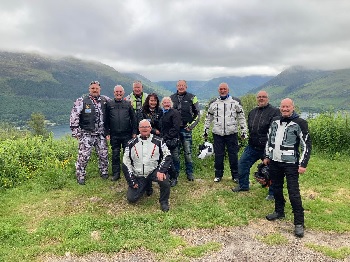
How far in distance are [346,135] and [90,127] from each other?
12.6 metres

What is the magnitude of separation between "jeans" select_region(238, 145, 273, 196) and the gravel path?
229 cm

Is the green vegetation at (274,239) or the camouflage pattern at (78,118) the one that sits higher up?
the camouflage pattern at (78,118)

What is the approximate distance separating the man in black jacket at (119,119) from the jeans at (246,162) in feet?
12.7

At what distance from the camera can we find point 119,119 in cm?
1084

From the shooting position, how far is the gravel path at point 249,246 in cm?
672

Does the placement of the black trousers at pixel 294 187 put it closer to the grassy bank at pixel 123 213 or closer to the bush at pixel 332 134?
the grassy bank at pixel 123 213

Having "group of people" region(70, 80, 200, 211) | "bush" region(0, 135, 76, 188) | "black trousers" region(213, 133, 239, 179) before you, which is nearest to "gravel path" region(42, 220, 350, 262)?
"group of people" region(70, 80, 200, 211)

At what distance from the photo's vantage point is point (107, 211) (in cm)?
923

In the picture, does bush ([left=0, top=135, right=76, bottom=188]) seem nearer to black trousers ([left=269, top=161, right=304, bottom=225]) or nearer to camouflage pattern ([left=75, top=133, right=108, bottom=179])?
camouflage pattern ([left=75, top=133, right=108, bottom=179])

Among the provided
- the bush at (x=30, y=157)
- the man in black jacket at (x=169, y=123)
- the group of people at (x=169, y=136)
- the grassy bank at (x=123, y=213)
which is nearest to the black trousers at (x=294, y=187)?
the group of people at (x=169, y=136)

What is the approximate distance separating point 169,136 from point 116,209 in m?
2.87

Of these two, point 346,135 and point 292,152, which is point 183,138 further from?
point 346,135

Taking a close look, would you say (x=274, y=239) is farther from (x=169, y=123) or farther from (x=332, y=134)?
(x=332, y=134)

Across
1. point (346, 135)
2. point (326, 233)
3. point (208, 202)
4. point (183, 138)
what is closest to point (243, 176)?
point (208, 202)
